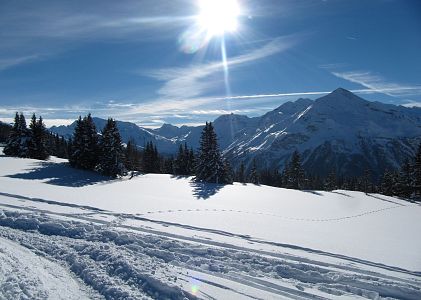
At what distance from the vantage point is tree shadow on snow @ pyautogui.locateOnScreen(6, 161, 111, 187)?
122ft

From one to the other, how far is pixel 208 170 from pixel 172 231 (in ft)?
117

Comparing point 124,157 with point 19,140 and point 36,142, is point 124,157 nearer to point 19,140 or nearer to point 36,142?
point 36,142

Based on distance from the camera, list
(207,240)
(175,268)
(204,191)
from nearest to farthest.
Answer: (175,268), (207,240), (204,191)

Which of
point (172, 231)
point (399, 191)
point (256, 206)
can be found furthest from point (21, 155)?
point (399, 191)

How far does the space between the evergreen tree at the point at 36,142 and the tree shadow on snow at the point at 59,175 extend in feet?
45.4

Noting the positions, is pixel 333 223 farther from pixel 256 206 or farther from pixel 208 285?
pixel 208 285

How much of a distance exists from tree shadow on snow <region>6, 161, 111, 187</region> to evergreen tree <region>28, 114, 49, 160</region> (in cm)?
1384

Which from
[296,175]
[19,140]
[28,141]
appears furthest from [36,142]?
[296,175]

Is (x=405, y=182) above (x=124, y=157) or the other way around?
the other way around

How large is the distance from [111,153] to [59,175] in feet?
30.0

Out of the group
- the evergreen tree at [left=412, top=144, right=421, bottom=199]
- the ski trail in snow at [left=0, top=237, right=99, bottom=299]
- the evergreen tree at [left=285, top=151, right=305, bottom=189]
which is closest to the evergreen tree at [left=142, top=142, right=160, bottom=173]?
the evergreen tree at [left=285, top=151, right=305, bottom=189]

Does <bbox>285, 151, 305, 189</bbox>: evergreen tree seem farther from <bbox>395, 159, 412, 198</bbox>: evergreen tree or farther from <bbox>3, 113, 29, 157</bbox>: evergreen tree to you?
<bbox>3, 113, 29, 157</bbox>: evergreen tree

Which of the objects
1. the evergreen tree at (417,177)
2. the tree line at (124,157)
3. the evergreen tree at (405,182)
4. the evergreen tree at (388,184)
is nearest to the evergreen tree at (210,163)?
the tree line at (124,157)

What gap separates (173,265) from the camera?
10797mm
